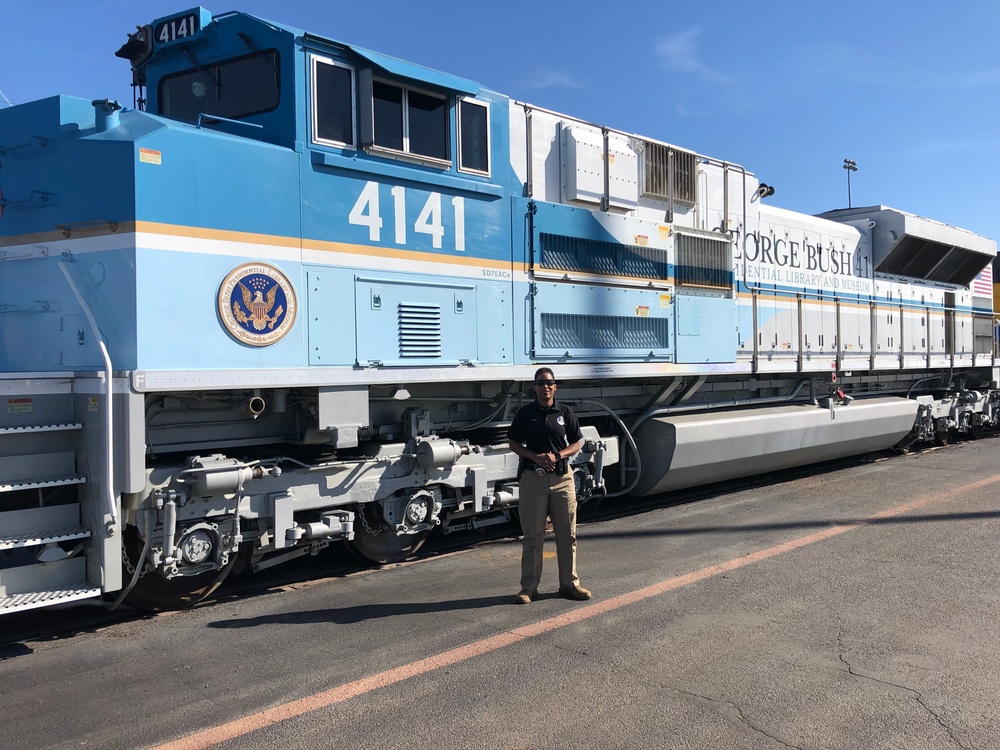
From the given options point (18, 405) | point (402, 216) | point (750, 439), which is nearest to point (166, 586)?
point (18, 405)

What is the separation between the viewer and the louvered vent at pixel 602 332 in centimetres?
733

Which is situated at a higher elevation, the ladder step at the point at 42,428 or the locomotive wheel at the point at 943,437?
the ladder step at the point at 42,428

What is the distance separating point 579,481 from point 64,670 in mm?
4758

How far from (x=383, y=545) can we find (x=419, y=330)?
6.01 feet

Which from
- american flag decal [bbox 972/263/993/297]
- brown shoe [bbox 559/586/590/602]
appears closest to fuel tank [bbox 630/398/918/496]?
brown shoe [bbox 559/586/590/602]

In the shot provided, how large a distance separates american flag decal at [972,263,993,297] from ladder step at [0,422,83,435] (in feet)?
53.7

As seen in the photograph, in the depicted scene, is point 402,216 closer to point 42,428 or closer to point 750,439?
point 42,428

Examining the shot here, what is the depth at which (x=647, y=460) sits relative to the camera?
883 cm

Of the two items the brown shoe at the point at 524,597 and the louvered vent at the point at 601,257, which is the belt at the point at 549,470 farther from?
the louvered vent at the point at 601,257

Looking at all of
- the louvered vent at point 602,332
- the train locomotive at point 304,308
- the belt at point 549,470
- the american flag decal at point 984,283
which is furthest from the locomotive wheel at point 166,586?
the american flag decal at point 984,283

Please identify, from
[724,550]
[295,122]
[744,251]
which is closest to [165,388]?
[295,122]

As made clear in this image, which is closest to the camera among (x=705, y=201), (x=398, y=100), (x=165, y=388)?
(x=165, y=388)

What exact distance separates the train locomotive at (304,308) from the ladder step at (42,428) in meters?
0.03

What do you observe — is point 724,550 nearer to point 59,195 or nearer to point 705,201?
point 705,201
